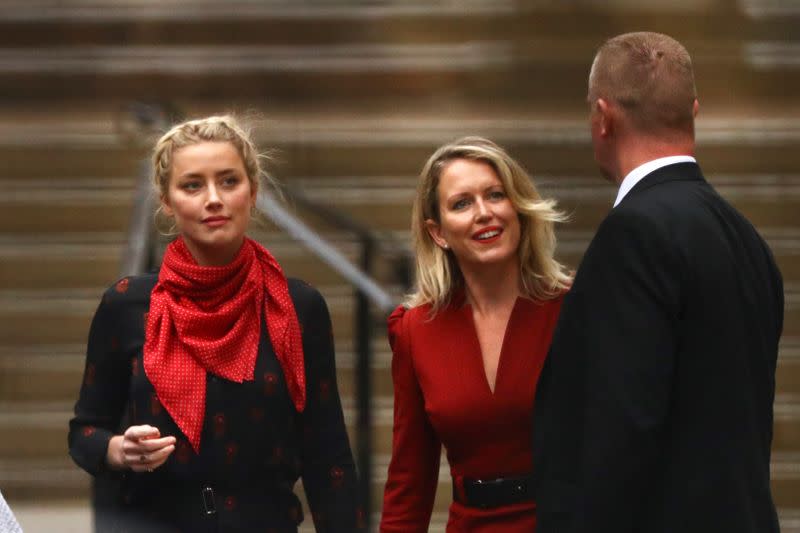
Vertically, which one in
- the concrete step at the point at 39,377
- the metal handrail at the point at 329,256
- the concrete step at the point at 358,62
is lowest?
the concrete step at the point at 39,377

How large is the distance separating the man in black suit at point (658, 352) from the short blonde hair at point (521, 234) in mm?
474

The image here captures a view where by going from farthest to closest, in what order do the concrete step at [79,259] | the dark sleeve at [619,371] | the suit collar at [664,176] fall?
1. the concrete step at [79,259]
2. the suit collar at [664,176]
3. the dark sleeve at [619,371]

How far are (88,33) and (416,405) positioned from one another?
185 inches

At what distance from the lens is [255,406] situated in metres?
3.36

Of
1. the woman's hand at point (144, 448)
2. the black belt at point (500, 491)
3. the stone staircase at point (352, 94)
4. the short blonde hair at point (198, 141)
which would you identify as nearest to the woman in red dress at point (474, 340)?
the black belt at point (500, 491)

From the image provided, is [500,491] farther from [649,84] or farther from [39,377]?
[39,377]

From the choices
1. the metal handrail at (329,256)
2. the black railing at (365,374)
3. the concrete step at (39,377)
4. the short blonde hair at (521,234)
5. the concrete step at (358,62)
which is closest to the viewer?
the short blonde hair at (521,234)

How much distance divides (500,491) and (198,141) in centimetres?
98

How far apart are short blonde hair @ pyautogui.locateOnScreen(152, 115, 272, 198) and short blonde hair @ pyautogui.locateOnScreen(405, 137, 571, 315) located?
40 cm

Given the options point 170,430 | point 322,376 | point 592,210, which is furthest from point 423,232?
point 592,210

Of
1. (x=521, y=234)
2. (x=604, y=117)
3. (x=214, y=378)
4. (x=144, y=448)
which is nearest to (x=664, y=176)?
(x=604, y=117)

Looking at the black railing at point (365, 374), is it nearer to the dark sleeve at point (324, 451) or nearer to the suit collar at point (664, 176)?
the dark sleeve at point (324, 451)

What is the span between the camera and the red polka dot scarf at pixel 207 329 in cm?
334

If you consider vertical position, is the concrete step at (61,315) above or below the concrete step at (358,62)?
below
